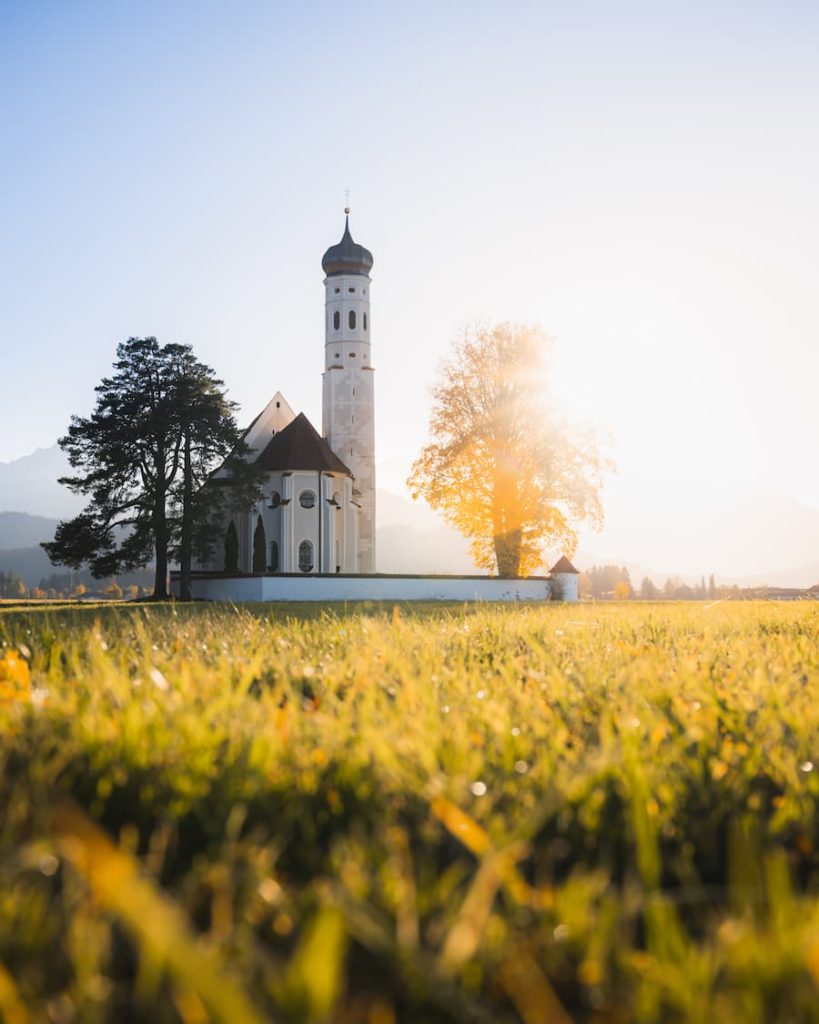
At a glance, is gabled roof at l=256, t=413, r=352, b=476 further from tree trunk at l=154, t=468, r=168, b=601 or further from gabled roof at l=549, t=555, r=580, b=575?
gabled roof at l=549, t=555, r=580, b=575

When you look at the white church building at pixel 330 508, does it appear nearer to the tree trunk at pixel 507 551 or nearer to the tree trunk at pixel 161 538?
the tree trunk at pixel 507 551

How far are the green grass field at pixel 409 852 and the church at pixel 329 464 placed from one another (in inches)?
1482

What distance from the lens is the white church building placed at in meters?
35.8

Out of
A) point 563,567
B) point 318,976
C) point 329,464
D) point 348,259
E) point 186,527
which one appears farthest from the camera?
point 348,259

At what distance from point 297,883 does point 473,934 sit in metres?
0.65

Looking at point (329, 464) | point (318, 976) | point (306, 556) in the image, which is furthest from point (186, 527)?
point (318, 976)

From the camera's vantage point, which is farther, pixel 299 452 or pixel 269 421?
pixel 269 421

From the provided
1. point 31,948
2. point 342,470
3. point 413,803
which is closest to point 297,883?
point 413,803

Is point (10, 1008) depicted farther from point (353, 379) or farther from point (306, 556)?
point (353, 379)

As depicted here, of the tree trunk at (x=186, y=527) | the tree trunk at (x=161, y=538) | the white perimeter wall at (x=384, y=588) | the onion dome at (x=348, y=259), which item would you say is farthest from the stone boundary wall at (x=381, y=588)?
the onion dome at (x=348, y=259)

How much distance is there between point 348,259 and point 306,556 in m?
20.9

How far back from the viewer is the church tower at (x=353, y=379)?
2137 inches

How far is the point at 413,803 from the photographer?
2371 mm

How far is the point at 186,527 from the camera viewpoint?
37.2m
